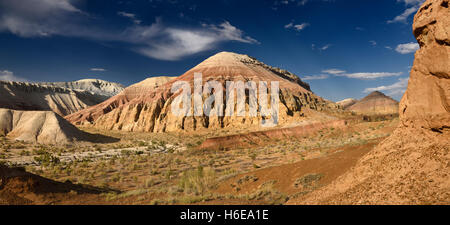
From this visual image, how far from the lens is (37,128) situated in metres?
36.6

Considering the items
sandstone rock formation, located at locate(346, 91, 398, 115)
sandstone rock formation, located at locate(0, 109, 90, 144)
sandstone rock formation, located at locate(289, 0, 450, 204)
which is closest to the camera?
sandstone rock formation, located at locate(289, 0, 450, 204)

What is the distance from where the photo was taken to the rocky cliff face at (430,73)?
5.05 metres

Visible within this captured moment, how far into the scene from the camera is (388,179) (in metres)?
5.28

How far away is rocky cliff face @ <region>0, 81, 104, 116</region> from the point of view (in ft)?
261

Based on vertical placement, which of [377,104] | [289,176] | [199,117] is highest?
[377,104]

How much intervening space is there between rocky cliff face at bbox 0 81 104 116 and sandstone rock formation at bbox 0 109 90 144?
5015cm

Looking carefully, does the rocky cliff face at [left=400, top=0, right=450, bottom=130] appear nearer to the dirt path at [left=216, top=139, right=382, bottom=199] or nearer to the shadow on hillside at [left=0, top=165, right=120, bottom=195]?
the dirt path at [left=216, top=139, right=382, bottom=199]

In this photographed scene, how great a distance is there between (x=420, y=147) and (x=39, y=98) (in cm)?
12271

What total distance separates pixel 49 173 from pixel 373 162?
831 inches

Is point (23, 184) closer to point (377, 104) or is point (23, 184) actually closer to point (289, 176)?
point (289, 176)

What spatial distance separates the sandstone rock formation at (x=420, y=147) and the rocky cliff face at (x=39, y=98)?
10199 cm

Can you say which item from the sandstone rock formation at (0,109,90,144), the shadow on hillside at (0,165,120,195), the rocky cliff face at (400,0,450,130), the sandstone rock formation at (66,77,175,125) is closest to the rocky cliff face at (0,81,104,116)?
the sandstone rock formation at (66,77,175,125)

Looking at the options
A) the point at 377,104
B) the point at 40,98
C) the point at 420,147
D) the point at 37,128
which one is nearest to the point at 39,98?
the point at 40,98

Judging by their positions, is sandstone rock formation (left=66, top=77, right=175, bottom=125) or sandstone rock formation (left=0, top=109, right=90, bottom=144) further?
sandstone rock formation (left=66, top=77, right=175, bottom=125)
